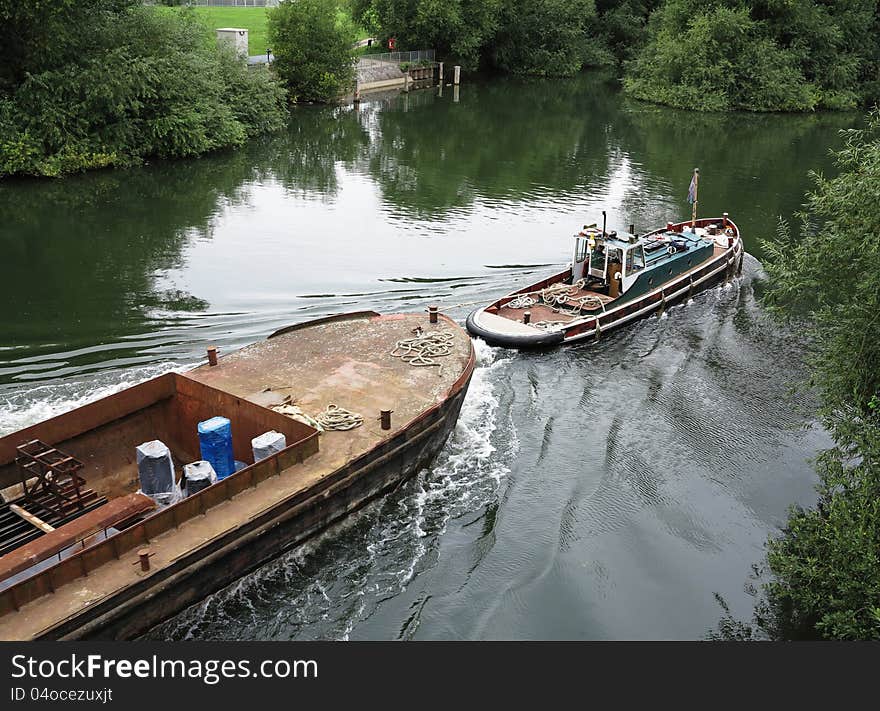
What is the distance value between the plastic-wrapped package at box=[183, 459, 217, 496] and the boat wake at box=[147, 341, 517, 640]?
60.0 inches

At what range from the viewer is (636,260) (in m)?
23.3

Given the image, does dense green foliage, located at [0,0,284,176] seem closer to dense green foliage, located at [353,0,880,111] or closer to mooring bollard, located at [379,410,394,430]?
mooring bollard, located at [379,410,394,430]

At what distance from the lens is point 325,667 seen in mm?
9438

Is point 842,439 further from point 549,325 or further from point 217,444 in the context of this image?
point 217,444

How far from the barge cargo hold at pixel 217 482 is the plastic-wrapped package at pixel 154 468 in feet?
0.89

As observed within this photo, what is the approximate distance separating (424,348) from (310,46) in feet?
131

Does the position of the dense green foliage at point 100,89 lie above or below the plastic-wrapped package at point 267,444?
above

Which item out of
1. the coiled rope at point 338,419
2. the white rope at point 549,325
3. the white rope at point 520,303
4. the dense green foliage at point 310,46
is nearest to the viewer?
the coiled rope at point 338,419

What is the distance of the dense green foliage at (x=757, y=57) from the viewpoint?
56.6 meters

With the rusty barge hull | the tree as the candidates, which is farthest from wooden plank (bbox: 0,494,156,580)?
→ the tree

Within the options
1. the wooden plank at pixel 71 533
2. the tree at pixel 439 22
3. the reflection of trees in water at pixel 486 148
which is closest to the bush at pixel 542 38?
the tree at pixel 439 22

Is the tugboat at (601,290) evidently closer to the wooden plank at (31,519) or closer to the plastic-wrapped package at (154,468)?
the plastic-wrapped package at (154,468)

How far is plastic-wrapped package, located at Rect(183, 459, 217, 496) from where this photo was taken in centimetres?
1241

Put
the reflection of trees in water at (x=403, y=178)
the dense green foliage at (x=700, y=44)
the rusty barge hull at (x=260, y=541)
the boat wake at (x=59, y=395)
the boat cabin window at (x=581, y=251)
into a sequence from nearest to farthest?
1. the rusty barge hull at (x=260, y=541)
2. the boat wake at (x=59, y=395)
3. the boat cabin window at (x=581, y=251)
4. the reflection of trees in water at (x=403, y=178)
5. the dense green foliage at (x=700, y=44)
